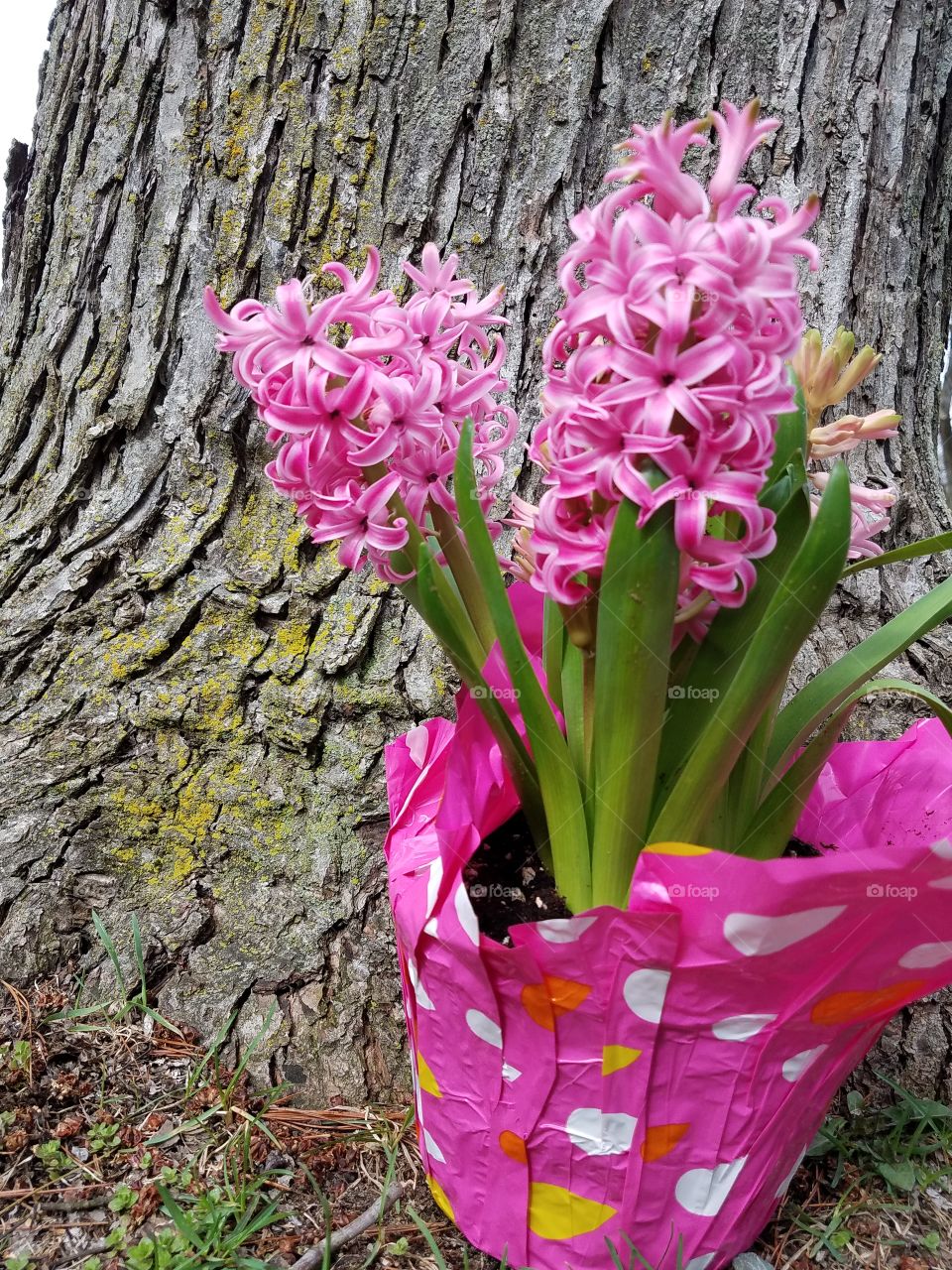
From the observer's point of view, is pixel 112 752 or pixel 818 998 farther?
pixel 112 752

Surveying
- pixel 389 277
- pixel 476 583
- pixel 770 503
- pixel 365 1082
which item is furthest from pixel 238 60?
pixel 365 1082

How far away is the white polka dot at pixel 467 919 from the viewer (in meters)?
0.77

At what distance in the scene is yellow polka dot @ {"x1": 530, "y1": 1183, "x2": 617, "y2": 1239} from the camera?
0.85m

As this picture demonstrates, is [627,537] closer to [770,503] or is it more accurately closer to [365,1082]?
[770,503]

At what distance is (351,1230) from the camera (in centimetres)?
98

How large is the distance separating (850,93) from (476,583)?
1.18m

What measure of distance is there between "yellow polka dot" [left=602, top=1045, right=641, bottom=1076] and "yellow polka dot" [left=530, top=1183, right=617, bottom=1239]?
168 mm

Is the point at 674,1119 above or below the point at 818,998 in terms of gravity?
below

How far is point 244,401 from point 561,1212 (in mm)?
1201

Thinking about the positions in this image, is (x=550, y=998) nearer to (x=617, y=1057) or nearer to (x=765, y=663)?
(x=617, y=1057)

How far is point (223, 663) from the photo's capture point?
135cm

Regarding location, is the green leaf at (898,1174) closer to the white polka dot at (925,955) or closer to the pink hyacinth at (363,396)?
the white polka dot at (925,955)

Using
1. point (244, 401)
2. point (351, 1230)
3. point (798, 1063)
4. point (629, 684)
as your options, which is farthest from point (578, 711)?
point (244, 401)

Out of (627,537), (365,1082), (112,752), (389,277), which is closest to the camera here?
(627,537)
